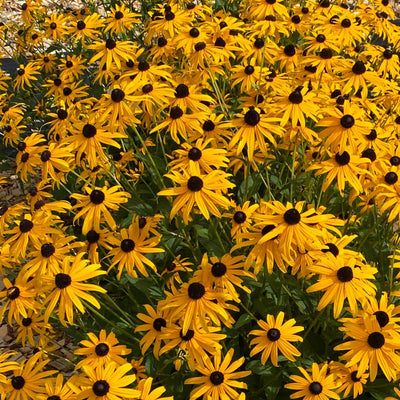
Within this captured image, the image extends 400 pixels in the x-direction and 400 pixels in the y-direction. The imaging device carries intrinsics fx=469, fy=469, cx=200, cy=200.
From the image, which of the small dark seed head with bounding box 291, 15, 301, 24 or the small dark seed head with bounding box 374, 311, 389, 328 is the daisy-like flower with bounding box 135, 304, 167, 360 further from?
the small dark seed head with bounding box 291, 15, 301, 24

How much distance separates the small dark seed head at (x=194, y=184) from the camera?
2311 millimetres

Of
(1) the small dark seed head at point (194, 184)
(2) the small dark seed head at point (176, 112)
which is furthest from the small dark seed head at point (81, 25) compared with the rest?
(1) the small dark seed head at point (194, 184)

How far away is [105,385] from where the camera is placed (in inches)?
76.2

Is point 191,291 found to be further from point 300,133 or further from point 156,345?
point 300,133

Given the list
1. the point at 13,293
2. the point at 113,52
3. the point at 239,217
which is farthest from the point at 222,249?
the point at 113,52

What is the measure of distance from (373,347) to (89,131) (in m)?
1.88

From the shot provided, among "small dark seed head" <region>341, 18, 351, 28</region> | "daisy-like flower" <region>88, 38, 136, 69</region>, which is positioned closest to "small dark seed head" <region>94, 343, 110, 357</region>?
"daisy-like flower" <region>88, 38, 136, 69</region>

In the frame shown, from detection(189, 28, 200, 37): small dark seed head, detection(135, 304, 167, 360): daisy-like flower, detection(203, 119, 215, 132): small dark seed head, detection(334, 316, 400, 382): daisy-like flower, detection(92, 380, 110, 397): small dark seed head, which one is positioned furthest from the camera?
detection(189, 28, 200, 37): small dark seed head

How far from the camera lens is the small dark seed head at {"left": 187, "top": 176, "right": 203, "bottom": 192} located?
2.31m

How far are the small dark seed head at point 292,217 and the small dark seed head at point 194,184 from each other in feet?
1.48

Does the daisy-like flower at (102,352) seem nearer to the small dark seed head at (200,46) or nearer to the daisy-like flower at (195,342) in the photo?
the daisy-like flower at (195,342)

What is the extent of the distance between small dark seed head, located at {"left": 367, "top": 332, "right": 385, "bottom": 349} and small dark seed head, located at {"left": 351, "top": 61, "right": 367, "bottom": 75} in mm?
1779

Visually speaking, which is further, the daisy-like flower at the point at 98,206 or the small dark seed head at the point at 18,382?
the daisy-like flower at the point at 98,206

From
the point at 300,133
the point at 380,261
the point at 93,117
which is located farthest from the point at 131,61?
the point at 380,261
